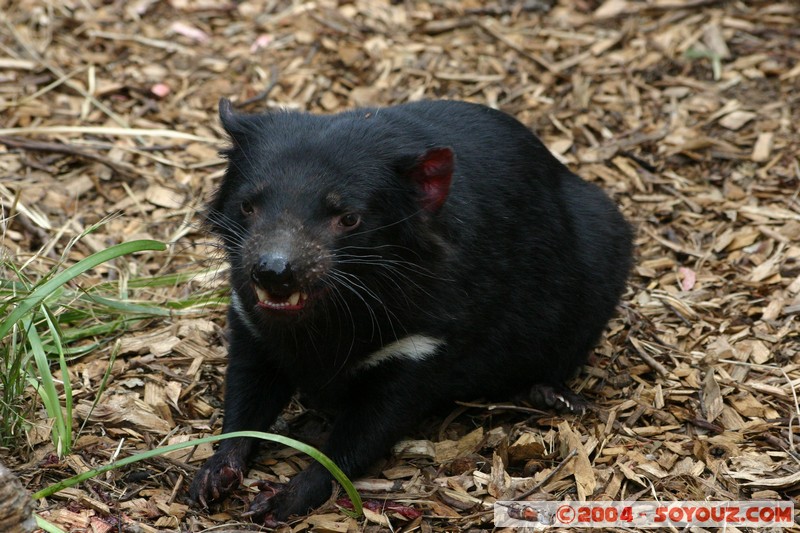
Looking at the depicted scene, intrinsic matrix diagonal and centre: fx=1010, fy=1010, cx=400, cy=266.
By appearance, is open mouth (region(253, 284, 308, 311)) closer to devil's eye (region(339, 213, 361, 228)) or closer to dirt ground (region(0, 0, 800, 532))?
devil's eye (region(339, 213, 361, 228))

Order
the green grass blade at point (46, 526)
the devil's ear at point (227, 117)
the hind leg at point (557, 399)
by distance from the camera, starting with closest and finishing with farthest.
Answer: the green grass blade at point (46, 526) → the devil's ear at point (227, 117) → the hind leg at point (557, 399)

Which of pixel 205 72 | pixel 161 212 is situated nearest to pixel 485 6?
pixel 205 72

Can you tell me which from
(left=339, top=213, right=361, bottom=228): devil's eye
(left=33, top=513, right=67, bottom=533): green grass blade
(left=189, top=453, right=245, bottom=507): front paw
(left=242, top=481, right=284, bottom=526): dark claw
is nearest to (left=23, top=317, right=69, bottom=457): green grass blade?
(left=33, top=513, right=67, bottom=533): green grass blade

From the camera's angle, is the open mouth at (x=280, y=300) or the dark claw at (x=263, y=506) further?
the dark claw at (x=263, y=506)

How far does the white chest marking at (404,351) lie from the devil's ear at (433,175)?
52 centimetres

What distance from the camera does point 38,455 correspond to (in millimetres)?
3598

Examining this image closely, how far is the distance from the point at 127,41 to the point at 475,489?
13.5 ft

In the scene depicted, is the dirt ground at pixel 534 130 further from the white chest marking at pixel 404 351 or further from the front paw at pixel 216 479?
the white chest marking at pixel 404 351

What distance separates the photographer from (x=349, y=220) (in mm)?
3406

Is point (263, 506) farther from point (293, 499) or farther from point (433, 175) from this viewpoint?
point (433, 175)

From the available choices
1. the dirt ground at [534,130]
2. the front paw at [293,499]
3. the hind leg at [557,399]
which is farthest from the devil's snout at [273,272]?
the hind leg at [557,399]

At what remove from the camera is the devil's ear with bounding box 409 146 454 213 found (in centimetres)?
347

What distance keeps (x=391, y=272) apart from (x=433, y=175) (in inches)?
14.6

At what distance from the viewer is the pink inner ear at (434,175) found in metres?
3.47
